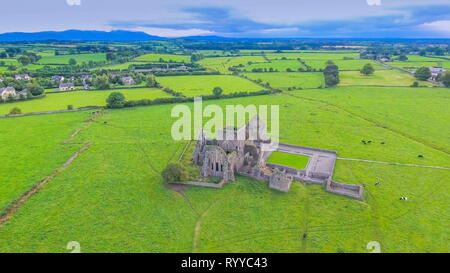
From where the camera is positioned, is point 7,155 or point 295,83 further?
point 295,83

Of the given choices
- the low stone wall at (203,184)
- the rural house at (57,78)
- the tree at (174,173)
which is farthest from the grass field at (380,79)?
the rural house at (57,78)

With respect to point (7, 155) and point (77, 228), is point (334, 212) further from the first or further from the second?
point (7, 155)

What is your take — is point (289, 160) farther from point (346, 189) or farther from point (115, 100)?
point (115, 100)

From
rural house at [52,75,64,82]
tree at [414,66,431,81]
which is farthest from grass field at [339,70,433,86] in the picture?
rural house at [52,75,64,82]

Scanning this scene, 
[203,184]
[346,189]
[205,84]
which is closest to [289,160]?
[346,189]

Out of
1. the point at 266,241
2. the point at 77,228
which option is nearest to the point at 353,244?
the point at 266,241

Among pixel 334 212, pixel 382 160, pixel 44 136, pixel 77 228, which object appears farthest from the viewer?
pixel 44 136

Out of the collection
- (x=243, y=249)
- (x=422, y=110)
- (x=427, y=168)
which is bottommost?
(x=243, y=249)

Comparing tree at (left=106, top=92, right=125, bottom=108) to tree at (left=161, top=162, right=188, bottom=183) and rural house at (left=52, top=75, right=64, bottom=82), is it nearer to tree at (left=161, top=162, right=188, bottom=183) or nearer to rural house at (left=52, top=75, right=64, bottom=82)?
tree at (left=161, top=162, right=188, bottom=183)
